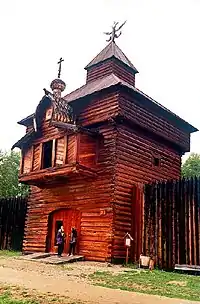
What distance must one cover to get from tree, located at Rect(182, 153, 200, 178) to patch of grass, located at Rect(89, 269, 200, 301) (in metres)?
30.7

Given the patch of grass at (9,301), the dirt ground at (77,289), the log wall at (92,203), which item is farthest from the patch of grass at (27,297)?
the log wall at (92,203)

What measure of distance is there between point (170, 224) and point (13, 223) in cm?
1236

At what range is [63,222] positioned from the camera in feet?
64.6

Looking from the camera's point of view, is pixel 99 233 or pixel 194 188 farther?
pixel 99 233

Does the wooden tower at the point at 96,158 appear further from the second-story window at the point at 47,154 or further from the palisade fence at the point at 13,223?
the palisade fence at the point at 13,223

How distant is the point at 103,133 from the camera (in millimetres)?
18750

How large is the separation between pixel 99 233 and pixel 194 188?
4869mm

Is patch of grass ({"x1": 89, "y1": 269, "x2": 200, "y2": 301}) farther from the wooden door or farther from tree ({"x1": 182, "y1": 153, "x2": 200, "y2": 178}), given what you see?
tree ({"x1": 182, "y1": 153, "x2": 200, "y2": 178})

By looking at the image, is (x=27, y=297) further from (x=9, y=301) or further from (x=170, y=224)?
(x=170, y=224)

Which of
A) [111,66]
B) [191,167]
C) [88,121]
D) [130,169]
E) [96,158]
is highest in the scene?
[111,66]

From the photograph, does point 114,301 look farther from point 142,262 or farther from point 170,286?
point 142,262

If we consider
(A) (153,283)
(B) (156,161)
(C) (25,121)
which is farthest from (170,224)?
(C) (25,121)

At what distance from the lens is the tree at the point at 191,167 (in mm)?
42928

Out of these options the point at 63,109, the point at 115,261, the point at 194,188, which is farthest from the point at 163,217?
the point at 63,109
